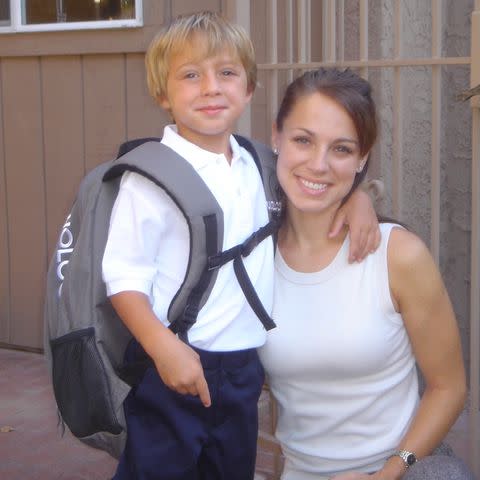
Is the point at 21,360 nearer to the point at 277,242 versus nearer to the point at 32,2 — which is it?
the point at 32,2

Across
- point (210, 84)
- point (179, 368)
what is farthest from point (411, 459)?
point (210, 84)

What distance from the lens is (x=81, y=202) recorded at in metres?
2.48

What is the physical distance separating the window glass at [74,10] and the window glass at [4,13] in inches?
0.8

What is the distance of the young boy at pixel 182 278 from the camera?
7.64ft

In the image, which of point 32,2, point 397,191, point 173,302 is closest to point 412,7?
point 397,191

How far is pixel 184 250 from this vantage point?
2416 mm

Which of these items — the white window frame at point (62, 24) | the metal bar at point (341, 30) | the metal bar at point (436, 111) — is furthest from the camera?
the white window frame at point (62, 24)

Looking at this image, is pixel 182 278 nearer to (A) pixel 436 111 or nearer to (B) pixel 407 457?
(B) pixel 407 457

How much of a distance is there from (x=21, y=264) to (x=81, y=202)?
3162mm

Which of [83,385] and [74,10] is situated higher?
[74,10]

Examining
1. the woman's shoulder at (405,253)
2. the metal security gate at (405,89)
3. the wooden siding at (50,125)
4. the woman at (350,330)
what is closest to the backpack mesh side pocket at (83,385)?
the woman at (350,330)

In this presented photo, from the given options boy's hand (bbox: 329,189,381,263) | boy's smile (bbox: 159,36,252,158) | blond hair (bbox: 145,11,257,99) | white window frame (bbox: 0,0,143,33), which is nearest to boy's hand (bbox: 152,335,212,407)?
boy's hand (bbox: 329,189,381,263)

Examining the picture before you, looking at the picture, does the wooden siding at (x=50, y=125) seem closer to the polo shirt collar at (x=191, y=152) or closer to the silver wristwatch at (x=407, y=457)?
the polo shirt collar at (x=191, y=152)

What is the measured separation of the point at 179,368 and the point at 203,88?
0.74m
